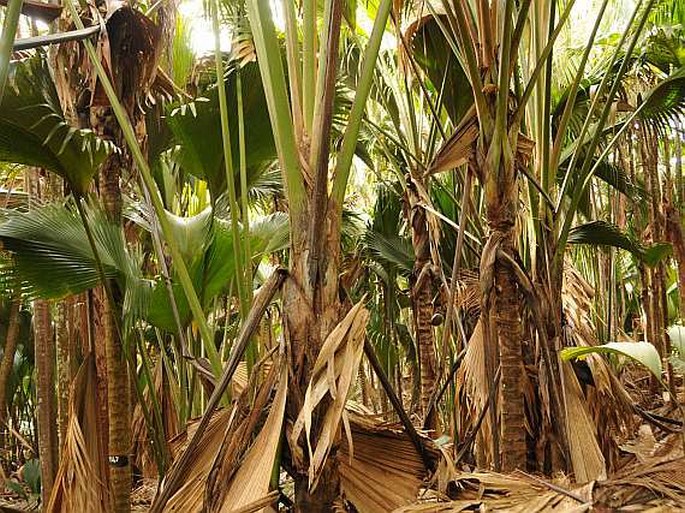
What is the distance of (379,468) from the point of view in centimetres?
123

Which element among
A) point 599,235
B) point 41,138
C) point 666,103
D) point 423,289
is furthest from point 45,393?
point 666,103

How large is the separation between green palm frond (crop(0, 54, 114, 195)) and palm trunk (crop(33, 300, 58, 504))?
92 centimetres

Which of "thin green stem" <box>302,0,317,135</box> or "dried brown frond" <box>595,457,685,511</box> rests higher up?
"thin green stem" <box>302,0,317,135</box>

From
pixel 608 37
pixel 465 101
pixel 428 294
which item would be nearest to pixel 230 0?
pixel 465 101

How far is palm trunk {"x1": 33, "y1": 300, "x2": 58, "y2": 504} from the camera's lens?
8.38 feet

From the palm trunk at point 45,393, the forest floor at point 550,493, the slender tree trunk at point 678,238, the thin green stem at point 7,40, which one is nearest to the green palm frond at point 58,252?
the palm trunk at point 45,393

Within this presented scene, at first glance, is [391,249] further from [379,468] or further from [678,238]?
[379,468]

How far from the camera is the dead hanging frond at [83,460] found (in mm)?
1671

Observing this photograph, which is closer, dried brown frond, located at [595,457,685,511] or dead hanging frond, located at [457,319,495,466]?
dried brown frond, located at [595,457,685,511]

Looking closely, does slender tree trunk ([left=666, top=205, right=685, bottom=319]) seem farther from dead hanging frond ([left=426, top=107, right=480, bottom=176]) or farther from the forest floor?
the forest floor

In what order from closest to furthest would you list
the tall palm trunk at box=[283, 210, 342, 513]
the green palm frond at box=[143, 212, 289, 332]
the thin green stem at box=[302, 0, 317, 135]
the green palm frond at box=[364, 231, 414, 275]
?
the tall palm trunk at box=[283, 210, 342, 513] < the thin green stem at box=[302, 0, 317, 135] < the green palm frond at box=[143, 212, 289, 332] < the green palm frond at box=[364, 231, 414, 275]

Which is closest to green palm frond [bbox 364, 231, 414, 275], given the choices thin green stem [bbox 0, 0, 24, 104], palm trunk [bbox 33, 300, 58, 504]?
palm trunk [bbox 33, 300, 58, 504]

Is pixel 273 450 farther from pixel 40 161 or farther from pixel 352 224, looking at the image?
pixel 352 224

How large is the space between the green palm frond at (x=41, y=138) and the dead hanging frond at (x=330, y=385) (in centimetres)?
90
